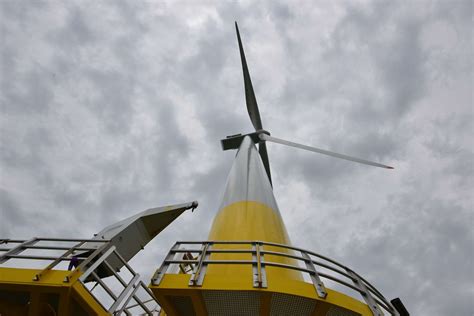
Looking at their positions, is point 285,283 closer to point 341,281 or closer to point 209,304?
point 341,281

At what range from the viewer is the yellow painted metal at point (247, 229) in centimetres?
920

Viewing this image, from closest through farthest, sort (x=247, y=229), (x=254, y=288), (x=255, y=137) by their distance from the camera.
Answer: (x=254, y=288) → (x=247, y=229) → (x=255, y=137)

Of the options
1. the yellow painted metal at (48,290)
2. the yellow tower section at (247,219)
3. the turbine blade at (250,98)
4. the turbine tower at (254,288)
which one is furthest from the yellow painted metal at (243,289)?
the turbine blade at (250,98)

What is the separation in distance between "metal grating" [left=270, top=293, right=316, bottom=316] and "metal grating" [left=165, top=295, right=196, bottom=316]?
6.36 ft

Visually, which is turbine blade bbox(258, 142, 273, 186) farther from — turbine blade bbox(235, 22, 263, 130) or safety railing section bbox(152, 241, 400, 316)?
safety railing section bbox(152, 241, 400, 316)

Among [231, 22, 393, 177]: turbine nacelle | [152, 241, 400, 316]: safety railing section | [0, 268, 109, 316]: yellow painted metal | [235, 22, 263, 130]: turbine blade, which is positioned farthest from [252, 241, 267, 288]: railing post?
[235, 22, 263, 130]: turbine blade

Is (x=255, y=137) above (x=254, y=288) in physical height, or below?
above

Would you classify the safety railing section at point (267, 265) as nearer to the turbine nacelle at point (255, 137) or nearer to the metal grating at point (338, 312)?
the metal grating at point (338, 312)

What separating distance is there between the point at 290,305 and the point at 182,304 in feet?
8.35

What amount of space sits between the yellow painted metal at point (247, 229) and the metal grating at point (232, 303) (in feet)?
6.49

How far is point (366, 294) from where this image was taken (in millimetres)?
7258

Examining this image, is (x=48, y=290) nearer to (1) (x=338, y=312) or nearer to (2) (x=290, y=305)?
(2) (x=290, y=305)

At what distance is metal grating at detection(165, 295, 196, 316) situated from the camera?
7017 mm

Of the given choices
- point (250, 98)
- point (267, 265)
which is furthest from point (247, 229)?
point (250, 98)
